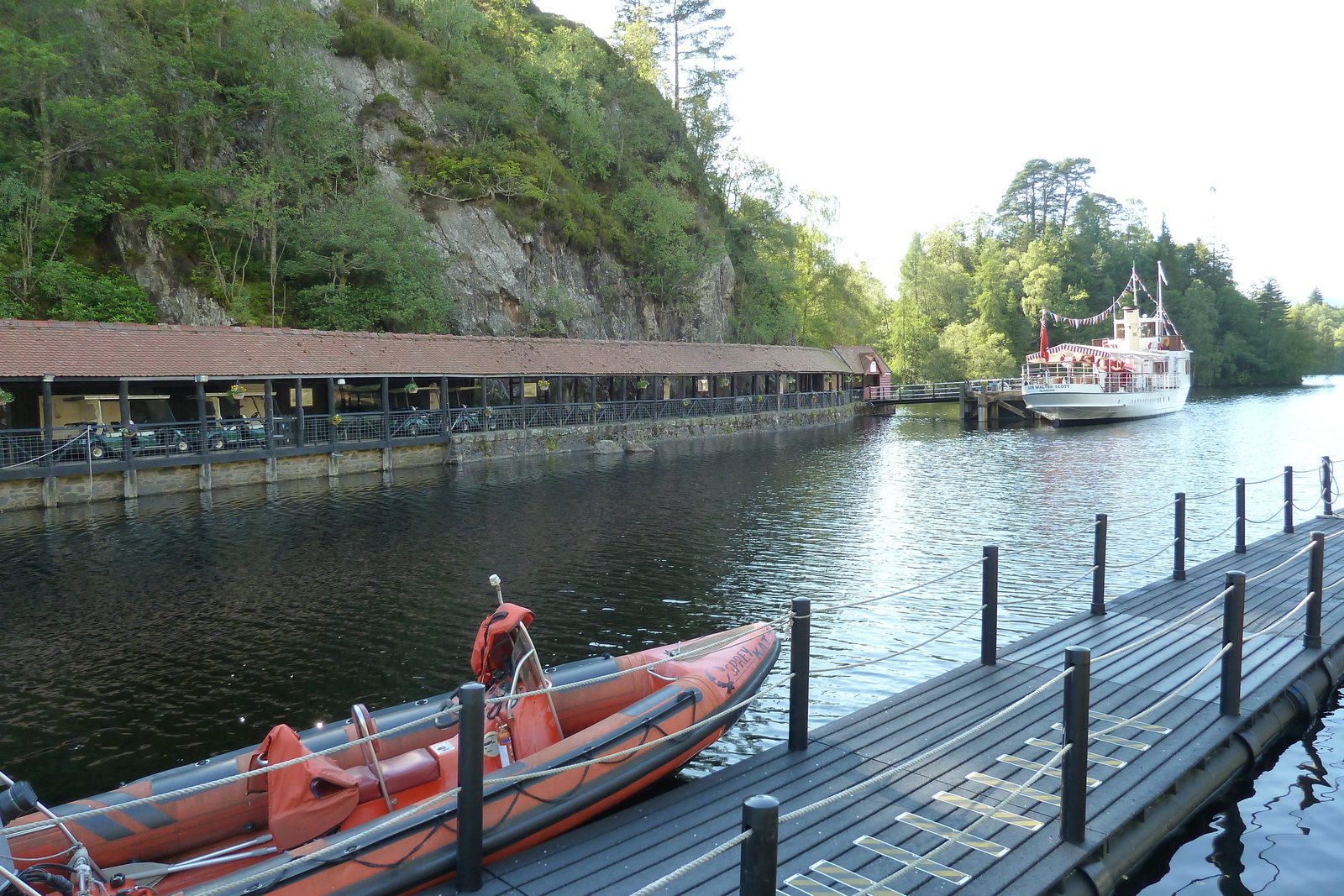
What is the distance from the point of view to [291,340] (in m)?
27.9

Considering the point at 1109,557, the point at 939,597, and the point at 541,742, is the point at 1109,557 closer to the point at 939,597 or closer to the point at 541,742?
the point at 939,597

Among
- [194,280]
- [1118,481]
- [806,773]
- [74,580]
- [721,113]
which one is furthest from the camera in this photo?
[721,113]

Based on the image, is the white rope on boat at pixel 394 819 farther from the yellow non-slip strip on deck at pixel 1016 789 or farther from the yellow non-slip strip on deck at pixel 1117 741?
the yellow non-slip strip on deck at pixel 1117 741

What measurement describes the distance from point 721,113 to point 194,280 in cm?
4613

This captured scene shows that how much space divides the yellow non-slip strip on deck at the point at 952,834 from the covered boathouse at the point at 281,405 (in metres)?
24.1

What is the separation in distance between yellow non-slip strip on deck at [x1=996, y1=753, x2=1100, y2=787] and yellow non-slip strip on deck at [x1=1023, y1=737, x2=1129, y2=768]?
0.28m

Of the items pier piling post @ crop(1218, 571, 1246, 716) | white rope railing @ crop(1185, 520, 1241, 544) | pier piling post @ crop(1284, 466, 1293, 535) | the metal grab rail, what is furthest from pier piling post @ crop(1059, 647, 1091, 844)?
the metal grab rail

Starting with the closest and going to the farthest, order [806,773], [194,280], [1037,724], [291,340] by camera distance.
Result: [806,773] < [1037,724] < [291,340] < [194,280]

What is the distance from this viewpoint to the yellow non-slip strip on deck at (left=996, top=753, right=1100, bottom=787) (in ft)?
18.5

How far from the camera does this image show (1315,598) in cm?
812

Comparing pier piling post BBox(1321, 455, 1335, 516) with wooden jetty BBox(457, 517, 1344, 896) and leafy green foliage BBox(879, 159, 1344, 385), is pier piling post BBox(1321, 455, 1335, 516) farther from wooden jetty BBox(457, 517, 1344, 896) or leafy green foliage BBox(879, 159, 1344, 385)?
leafy green foliage BBox(879, 159, 1344, 385)

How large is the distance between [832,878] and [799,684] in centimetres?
177

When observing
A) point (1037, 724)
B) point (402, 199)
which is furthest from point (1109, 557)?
point (402, 199)

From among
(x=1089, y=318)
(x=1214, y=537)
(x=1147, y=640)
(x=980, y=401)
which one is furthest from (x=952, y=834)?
(x=1089, y=318)
